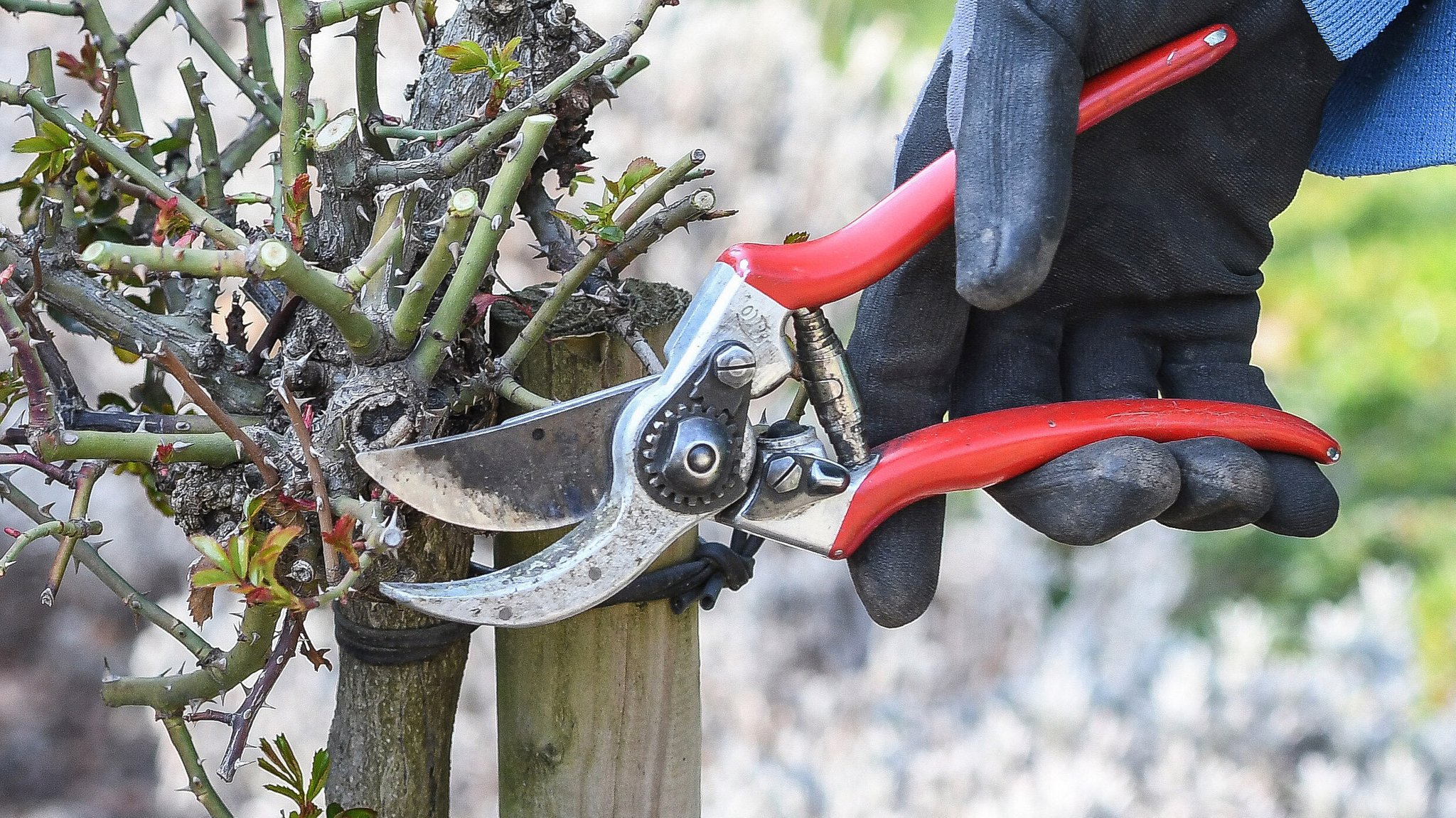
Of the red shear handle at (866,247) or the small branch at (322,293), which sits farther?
the red shear handle at (866,247)

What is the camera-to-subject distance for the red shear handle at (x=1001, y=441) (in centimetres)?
107

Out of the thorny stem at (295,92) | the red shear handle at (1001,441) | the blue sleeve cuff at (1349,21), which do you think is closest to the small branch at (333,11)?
the thorny stem at (295,92)

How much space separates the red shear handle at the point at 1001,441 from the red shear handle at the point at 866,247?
15cm

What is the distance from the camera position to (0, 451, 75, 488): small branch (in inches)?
35.1

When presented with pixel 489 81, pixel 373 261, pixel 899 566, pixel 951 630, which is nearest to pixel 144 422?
pixel 373 261

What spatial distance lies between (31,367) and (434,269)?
27 cm

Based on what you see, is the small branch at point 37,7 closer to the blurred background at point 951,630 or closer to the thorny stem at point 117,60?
the thorny stem at point 117,60

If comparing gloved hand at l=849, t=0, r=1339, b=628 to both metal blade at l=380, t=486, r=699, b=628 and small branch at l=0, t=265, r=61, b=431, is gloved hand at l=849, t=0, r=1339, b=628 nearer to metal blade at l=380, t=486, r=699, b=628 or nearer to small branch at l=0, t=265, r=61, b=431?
metal blade at l=380, t=486, r=699, b=628

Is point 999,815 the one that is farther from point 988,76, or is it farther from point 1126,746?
point 988,76

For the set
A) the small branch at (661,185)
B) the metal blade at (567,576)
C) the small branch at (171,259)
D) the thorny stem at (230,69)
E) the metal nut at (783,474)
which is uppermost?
the thorny stem at (230,69)

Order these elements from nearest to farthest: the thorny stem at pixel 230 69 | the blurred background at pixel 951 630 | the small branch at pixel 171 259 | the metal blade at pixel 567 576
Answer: the small branch at pixel 171 259 → the metal blade at pixel 567 576 → the thorny stem at pixel 230 69 → the blurred background at pixel 951 630

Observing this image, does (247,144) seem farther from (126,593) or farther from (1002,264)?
(1002,264)

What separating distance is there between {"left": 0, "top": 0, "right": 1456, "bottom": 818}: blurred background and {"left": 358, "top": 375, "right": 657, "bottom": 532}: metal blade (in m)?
1.06

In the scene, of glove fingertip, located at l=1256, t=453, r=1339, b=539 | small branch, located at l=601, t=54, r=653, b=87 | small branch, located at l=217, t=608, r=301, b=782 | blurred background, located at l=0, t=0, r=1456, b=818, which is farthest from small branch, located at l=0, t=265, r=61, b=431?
blurred background, located at l=0, t=0, r=1456, b=818
